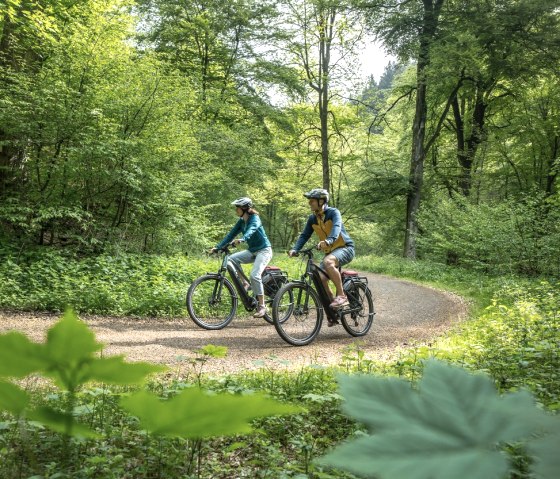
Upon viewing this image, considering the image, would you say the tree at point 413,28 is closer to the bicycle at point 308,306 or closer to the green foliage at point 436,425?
the bicycle at point 308,306

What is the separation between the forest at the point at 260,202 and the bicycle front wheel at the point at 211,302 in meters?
0.60

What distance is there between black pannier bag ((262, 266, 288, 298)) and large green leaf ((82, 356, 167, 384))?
718 centimetres

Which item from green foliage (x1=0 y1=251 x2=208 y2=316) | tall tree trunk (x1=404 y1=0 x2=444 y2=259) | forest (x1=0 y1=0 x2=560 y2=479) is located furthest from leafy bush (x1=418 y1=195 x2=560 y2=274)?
green foliage (x1=0 y1=251 x2=208 y2=316)

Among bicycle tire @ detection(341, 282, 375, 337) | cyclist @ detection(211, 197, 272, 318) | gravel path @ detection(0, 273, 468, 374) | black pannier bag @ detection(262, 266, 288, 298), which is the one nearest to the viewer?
gravel path @ detection(0, 273, 468, 374)

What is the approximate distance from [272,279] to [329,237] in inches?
74.3

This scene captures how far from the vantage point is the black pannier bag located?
25.6ft

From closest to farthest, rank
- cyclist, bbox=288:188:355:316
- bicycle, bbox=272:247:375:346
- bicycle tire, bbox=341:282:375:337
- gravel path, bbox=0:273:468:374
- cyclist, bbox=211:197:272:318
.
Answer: gravel path, bbox=0:273:468:374
cyclist, bbox=288:188:355:316
bicycle, bbox=272:247:375:346
bicycle tire, bbox=341:282:375:337
cyclist, bbox=211:197:272:318

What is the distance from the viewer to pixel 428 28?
1839cm

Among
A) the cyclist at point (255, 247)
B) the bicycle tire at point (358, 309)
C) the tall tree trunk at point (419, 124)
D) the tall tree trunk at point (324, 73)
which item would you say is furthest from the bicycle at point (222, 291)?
the tall tree trunk at point (324, 73)

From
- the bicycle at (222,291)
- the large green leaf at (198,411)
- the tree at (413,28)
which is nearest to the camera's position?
the large green leaf at (198,411)

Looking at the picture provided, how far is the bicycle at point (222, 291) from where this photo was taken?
25.1 feet

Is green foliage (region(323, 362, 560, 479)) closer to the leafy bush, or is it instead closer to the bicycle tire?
the bicycle tire

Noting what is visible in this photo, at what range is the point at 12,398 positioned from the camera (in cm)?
58

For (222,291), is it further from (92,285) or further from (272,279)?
(92,285)
